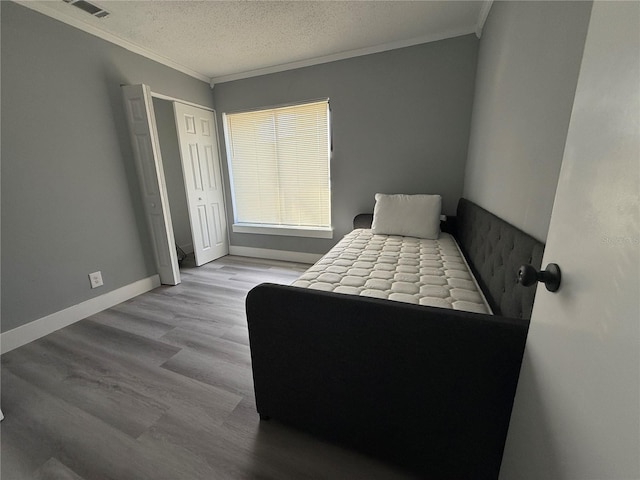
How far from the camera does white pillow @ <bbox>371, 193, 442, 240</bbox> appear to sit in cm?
228

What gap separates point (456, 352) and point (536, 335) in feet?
0.73

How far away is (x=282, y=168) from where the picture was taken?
10.9ft

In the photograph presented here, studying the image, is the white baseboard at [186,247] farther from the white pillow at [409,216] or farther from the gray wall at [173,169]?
the white pillow at [409,216]

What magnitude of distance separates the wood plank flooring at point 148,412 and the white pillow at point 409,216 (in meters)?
1.57

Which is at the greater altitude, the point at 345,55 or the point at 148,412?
the point at 345,55

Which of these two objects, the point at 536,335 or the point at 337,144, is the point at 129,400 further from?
the point at 337,144

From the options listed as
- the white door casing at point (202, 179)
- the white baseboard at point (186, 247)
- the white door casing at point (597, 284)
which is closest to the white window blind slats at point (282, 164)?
the white door casing at point (202, 179)

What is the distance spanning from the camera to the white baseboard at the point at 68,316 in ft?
5.91

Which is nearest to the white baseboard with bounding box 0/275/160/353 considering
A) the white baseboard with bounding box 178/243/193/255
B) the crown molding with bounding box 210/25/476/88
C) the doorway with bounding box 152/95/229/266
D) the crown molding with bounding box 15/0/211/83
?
the doorway with bounding box 152/95/229/266

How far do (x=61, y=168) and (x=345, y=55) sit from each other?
2829 mm

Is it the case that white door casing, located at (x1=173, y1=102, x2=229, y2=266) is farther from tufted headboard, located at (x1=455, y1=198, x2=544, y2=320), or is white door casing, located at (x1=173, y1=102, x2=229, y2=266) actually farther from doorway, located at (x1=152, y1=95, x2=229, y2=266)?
tufted headboard, located at (x1=455, y1=198, x2=544, y2=320)

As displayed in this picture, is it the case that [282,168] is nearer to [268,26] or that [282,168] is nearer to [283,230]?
[283,230]

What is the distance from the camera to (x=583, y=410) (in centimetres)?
44

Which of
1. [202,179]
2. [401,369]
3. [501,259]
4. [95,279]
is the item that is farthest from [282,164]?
[401,369]
